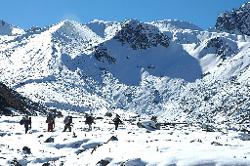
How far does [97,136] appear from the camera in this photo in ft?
133

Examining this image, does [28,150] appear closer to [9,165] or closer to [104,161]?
[9,165]

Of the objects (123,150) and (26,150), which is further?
(26,150)

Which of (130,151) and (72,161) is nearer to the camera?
(130,151)

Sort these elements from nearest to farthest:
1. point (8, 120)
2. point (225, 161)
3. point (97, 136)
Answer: point (225, 161) < point (97, 136) < point (8, 120)

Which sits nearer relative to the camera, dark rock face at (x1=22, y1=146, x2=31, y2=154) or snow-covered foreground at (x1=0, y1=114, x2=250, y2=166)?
snow-covered foreground at (x1=0, y1=114, x2=250, y2=166)

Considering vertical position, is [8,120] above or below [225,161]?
above

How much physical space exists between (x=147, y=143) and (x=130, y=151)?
7.47 ft

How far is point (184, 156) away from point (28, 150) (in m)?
12.5

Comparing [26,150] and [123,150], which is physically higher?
[26,150]

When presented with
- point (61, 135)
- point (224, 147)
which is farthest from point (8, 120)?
point (224, 147)

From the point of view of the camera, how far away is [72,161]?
3200cm

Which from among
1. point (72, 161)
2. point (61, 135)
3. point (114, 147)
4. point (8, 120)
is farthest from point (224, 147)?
point (8, 120)

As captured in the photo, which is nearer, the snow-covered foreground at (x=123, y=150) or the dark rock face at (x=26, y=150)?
the snow-covered foreground at (x=123, y=150)

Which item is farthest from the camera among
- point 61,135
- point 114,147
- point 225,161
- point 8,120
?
point 8,120
